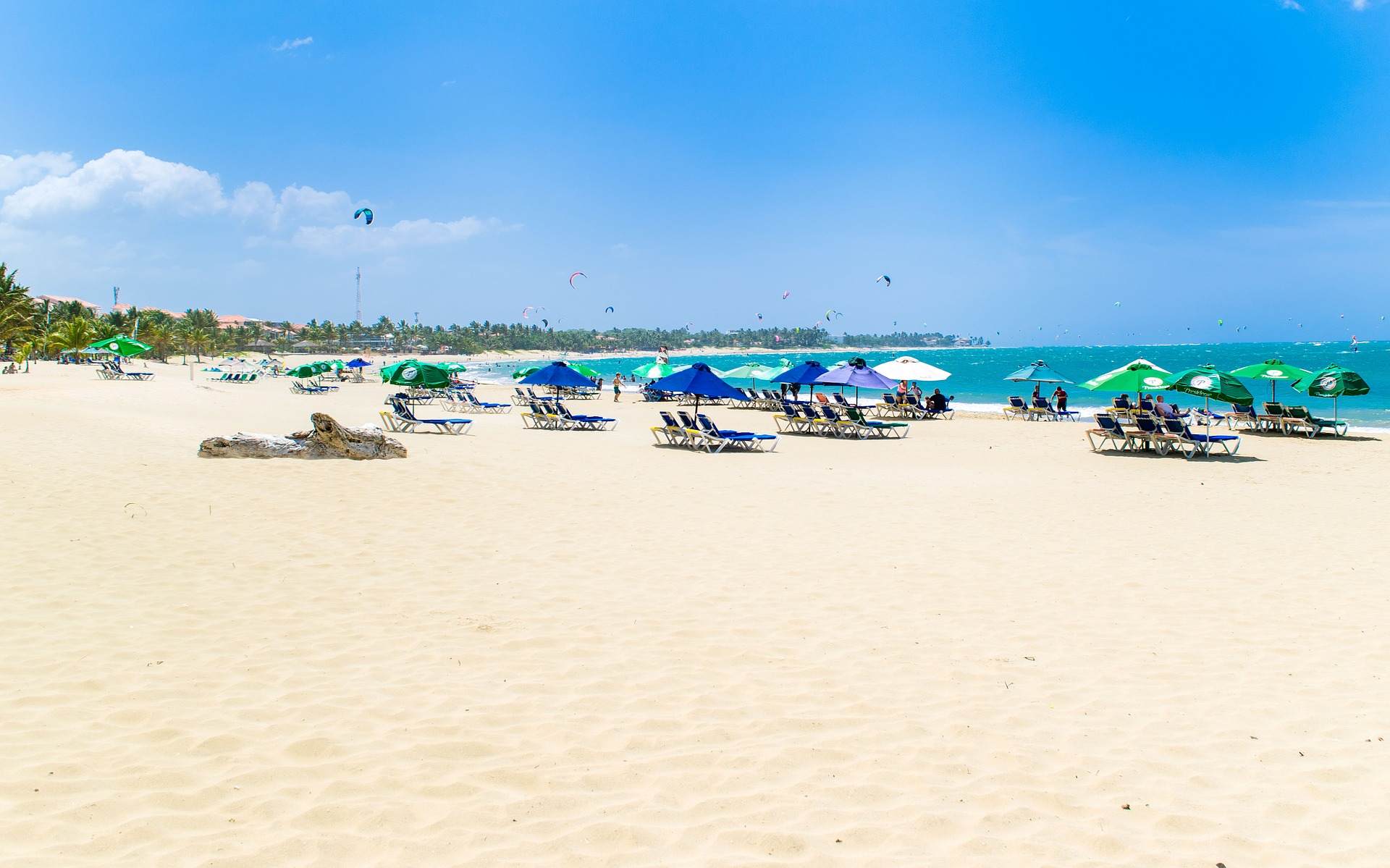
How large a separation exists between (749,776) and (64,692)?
3.41 m

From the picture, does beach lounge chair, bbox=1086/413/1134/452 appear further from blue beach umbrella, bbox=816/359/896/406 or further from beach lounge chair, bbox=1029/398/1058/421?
beach lounge chair, bbox=1029/398/1058/421

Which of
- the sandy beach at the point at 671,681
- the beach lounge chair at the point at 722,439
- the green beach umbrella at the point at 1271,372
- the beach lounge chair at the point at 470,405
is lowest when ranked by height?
the sandy beach at the point at 671,681

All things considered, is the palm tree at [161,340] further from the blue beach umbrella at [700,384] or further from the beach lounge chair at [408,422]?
the blue beach umbrella at [700,384]

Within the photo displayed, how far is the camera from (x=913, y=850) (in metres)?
3.04

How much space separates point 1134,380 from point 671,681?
1696 cm

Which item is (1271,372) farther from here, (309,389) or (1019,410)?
(309,389)

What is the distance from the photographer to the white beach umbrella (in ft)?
82.0

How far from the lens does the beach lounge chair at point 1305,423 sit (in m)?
21.3

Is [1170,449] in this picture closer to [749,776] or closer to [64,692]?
[749,776]

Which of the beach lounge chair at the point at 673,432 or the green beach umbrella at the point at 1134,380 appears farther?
the green beach umbrella at the point at 1134,380

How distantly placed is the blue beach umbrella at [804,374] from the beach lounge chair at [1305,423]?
11987 millimetres

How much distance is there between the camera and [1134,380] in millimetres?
18312

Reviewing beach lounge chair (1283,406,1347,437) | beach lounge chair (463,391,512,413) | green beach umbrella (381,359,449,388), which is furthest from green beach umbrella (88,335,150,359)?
beach lounge chair (1283,406,1347,437)

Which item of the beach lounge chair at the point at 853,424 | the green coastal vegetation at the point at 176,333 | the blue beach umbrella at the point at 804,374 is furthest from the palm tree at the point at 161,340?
the beach lounge chair at the point at 853,424
